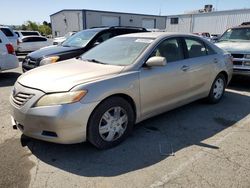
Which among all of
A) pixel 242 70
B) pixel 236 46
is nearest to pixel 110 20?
pixel 236 46

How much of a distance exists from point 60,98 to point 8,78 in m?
6.33

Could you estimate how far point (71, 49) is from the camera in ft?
23.1

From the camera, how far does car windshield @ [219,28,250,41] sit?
824 cm

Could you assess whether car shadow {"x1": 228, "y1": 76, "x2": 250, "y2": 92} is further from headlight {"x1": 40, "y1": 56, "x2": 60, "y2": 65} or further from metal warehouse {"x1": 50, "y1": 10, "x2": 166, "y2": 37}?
metal warehouse {"x1": 50, "y1": 10, "x2": 166, "y2": 37}

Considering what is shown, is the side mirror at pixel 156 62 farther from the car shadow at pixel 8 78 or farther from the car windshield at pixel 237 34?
the car windshield at pixel 237 34

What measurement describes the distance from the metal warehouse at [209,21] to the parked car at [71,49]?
2742cm

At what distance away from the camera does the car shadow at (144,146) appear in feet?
10.5

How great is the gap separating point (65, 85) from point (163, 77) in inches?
64.1

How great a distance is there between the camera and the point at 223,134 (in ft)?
13.5

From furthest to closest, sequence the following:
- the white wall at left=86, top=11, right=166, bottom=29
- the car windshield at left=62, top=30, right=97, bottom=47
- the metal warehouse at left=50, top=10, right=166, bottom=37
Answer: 1. the white wall at left=86, top=11, right=166, bottom=29
2. the metal warehouse at left=50, top=10, right=166, bottom=37
3. the car windshield at left=62, top=30, right=97, bottom=47

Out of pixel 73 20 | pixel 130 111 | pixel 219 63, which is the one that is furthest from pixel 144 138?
pixel 73 20

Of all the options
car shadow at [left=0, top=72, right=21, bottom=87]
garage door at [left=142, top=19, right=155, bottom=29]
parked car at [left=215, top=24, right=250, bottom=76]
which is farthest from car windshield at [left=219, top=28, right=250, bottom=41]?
garage door at [left=142, top=19, right=155, bottom=29]

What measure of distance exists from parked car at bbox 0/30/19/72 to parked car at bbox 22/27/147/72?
4.34 ft

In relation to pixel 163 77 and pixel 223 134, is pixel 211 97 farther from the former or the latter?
pixel 163 77
